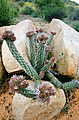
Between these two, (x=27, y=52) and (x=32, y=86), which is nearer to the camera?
(x=32, y=86)

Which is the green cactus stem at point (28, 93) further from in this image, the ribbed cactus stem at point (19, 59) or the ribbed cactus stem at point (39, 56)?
the ribbed cactus stem at point (39, 56)

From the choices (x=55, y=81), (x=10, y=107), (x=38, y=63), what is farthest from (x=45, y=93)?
(x=10, y=107)

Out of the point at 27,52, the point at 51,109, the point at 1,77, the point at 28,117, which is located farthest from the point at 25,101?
the point at 27,52

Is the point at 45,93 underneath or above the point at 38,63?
above

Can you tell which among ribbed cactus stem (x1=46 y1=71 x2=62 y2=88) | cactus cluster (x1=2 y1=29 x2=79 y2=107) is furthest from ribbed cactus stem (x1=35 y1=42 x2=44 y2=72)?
ribbed cactus stem (x1=46 y1=71 x2=62 y2=88)

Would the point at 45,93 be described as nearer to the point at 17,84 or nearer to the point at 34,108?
the point at 17,84

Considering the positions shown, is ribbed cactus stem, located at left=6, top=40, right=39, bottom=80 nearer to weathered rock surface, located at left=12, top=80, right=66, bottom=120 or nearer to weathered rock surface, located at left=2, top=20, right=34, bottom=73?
weathered rock surface, located at left=12, top=80, right=66, bottom=120

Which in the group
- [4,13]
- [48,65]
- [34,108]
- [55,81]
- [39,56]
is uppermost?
[39,56]

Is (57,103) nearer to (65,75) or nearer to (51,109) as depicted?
(51,109)
